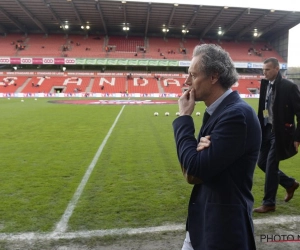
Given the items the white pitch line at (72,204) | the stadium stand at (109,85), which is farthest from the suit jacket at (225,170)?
the stadium stand at (109,85)

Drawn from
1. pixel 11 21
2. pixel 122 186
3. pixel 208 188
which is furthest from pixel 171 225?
pixel 11 21

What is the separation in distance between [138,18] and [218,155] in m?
47.8

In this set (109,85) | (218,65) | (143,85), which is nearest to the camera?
(218,65)

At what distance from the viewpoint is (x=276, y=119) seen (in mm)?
3947

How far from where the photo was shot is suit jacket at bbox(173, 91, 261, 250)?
60.4 inches

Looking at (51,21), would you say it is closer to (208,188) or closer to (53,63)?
(53,63)

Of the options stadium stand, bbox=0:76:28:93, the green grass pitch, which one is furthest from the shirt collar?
stadium stand, bbox=0:76:28:93

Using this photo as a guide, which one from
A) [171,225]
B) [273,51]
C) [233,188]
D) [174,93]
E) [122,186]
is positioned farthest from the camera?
[273,51]

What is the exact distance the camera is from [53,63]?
47.2 metres

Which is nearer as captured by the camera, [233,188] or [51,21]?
[233,188]

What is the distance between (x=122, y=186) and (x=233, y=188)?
377cm

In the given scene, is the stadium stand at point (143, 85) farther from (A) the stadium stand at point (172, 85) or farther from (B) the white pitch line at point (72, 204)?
(B) the white pitch line at point (72, 204)

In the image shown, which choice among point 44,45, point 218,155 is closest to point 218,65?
point 218,155

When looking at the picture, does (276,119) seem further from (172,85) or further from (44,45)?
(44,45)
